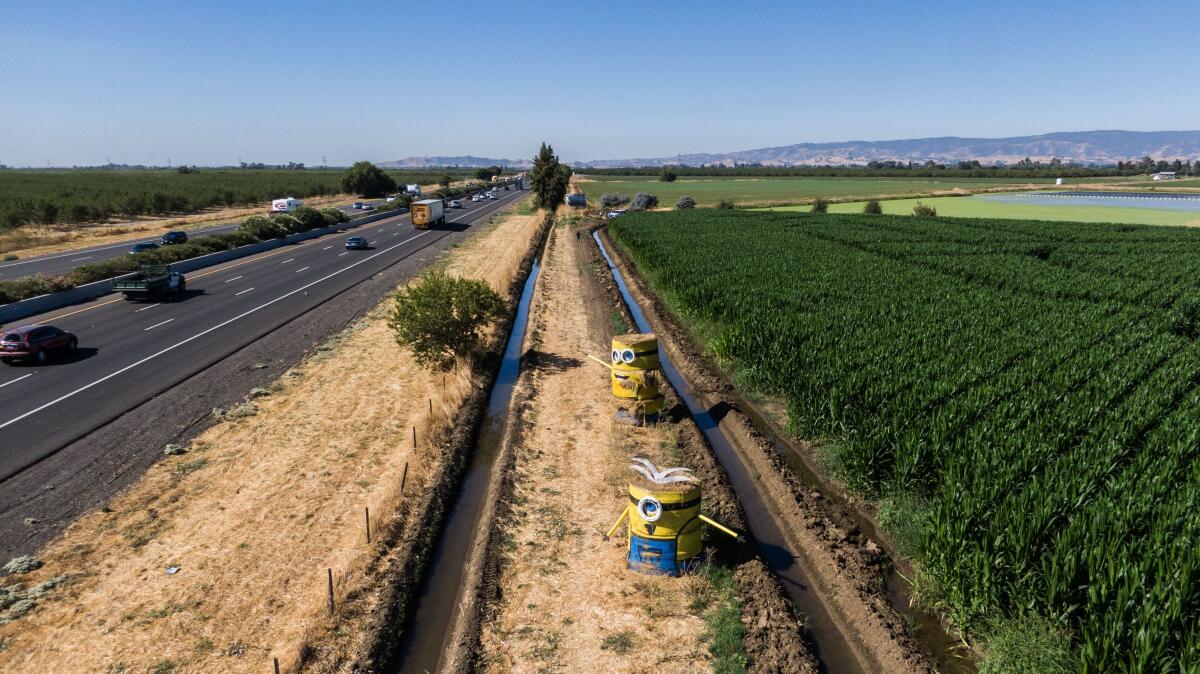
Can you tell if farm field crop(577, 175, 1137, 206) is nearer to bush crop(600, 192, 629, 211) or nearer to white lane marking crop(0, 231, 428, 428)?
bush crop(600, 192, 629, 211)

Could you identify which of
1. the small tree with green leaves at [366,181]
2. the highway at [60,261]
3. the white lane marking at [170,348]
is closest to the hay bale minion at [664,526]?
the white lane marking at [170,348]

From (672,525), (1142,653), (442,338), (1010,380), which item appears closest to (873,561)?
(672,525)

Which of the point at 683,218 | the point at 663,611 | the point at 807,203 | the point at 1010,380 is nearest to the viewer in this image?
the point at 663,611

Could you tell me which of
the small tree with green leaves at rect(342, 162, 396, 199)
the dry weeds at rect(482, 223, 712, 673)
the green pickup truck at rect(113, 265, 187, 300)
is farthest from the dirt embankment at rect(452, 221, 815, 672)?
the small tree with green leaves at rect(342, 162, 396, 199)

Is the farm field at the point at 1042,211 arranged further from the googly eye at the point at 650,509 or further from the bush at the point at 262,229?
the googly eye at the point at 650,509

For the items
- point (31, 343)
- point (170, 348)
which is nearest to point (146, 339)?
point (170, 348)

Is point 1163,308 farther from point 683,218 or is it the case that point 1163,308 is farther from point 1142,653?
point 683,218

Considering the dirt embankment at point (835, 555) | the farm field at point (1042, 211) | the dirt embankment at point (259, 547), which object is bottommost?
the dirt embankment at point (835, 555)
